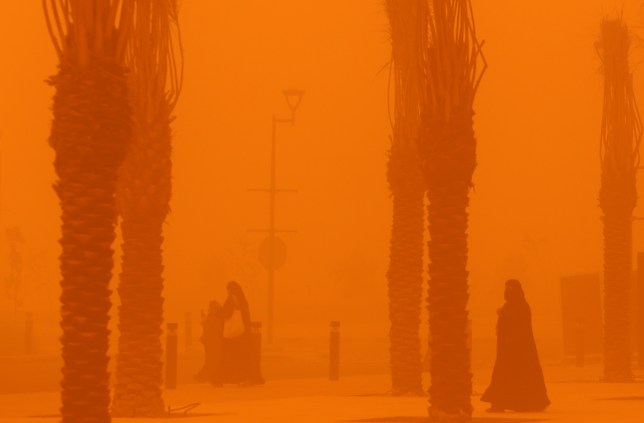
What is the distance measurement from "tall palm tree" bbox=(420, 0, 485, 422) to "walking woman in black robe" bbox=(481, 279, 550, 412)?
2.82 meters

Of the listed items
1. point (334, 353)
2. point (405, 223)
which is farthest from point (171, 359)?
point (405, 223)

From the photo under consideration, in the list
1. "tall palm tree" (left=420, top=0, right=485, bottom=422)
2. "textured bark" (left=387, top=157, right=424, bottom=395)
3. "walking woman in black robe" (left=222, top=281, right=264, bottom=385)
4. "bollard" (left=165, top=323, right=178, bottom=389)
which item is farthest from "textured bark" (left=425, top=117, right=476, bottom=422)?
"walking woman in black robe" (left=222, top=281, right=264, bottom=385)

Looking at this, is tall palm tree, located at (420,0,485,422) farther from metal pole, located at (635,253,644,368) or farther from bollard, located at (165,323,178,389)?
metal pole, located at (635,253,644,368)

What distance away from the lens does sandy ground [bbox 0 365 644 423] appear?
18.2m

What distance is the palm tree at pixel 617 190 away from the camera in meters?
28.2

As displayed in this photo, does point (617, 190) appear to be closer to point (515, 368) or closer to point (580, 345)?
point (580, 345)

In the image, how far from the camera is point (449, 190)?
55.5 ft

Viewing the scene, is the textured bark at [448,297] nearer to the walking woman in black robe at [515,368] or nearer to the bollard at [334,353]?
the walking woman in black robe at [515,368]

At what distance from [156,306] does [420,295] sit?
6370 millimetres

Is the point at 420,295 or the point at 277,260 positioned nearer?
the point at 420,295

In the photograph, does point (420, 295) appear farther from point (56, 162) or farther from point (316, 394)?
point (56, 162)

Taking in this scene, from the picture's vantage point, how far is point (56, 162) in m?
12.8

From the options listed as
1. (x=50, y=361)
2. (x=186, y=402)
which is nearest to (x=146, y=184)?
(x=186, y=402)

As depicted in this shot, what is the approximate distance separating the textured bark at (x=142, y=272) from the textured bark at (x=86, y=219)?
18.4ft
